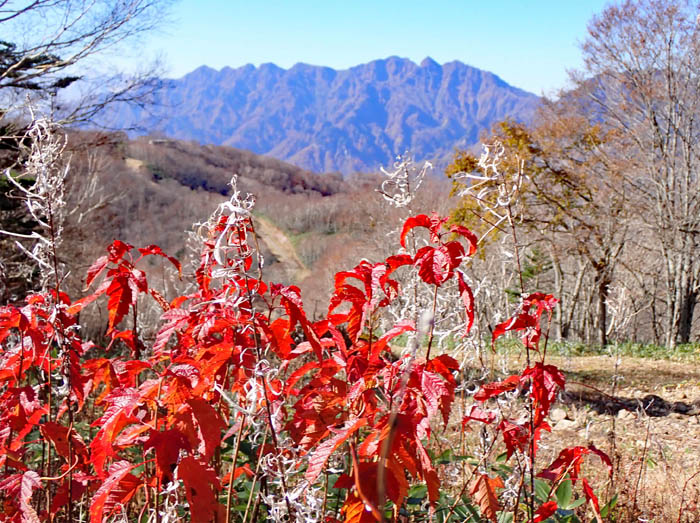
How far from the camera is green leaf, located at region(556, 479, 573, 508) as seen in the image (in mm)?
1732

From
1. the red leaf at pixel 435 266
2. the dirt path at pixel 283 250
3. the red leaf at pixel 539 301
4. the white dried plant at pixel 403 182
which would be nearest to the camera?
the red leaf at pixel 435 266

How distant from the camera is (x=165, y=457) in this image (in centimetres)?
109

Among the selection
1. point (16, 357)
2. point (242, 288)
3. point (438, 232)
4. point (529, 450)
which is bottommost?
point (529, 450)

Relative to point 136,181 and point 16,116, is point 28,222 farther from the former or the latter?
point 136,181

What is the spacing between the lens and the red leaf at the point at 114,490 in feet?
3.65

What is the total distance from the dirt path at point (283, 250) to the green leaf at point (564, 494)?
46155 mm

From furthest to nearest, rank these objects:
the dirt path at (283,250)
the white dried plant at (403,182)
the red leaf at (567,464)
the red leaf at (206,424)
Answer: the dirt path at (283,250)
the white dried plant at (403,182)
the red leaf at (567,464)
the red leaf at (206,424)

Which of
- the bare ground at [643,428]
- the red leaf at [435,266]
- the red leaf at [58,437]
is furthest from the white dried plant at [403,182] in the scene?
the bare ground at [643,428]

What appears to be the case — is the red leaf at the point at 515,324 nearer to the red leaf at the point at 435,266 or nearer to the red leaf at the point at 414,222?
the red leaf at the point at 435,266

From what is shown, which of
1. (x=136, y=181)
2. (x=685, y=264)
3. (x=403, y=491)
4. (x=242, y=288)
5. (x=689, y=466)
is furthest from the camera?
(x=136, y=181)

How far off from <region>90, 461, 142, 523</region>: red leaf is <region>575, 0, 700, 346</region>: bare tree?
41.0 feet

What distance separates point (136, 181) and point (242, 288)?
6392 centimetres

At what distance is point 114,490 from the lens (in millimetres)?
1211

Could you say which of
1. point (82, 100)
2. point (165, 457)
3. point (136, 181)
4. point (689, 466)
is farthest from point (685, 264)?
point (136, 181)
